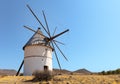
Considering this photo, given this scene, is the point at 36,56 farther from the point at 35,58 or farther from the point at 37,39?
the point at 37,39

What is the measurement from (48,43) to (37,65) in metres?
4.76

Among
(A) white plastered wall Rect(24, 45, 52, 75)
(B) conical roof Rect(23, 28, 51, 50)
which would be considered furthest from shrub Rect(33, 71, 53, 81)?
(B) conical roof Rect(23, 28, 51, 50)

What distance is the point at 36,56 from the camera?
30141 millimetres

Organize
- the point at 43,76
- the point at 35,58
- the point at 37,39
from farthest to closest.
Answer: the point at 37,39 < the point at 35,58 < the point at 43,76

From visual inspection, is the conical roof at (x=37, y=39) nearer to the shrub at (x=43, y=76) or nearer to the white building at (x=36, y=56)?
the white building at (x=36, y=56)

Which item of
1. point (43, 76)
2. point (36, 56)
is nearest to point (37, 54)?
point (36, 56)

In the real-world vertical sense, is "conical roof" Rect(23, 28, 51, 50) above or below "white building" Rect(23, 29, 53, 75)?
above

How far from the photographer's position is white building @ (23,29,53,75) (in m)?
30.0

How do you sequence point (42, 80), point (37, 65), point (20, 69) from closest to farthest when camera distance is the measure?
point (42, 80) < point (37, 65) < point (20, 69)

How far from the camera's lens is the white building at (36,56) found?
30.0 meters

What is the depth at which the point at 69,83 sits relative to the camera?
18125 mm

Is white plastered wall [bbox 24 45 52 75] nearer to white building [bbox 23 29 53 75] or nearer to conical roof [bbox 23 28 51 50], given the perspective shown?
white building [bbox 23 29 53 75]

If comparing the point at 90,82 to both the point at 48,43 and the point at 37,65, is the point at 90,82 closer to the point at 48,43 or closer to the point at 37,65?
the point at 37,65

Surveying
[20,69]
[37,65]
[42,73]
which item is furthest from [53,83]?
[20,69]
